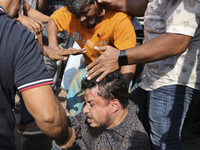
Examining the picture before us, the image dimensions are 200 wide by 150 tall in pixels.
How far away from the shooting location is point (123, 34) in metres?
2.04

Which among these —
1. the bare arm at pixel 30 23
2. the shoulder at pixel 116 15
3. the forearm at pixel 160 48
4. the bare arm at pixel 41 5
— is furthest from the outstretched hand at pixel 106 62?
the bare arm at pixel 41 5

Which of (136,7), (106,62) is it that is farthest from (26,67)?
(136,7)

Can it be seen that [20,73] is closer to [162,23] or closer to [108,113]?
[108,113]

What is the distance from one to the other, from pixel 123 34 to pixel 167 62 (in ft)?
1.84

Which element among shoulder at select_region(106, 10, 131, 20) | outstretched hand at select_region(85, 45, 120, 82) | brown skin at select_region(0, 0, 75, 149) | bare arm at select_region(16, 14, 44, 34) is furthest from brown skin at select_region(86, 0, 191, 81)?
bare arm at select_region(16, 14, 44, 34)

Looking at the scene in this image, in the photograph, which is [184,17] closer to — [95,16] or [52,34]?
[95,16]

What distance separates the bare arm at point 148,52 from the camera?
144 cm

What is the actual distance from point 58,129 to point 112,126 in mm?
587

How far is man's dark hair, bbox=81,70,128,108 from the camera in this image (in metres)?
1.75

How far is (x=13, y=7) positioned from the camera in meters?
1.73

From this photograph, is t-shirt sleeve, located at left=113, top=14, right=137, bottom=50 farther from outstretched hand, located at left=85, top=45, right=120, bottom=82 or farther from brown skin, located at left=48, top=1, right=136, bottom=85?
outstretched hand, located at left=85, top=45, right=120, bottom=82

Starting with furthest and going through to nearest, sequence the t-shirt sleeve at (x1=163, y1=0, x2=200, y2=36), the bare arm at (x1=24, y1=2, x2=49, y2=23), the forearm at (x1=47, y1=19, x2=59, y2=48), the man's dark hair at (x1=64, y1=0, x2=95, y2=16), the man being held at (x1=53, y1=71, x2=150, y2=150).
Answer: the bare arm at (x1=24, y1=2, x2=49, y2=23) < the forearm at (x1=47, y1=19, x2=59, y2=48) < the man's dark hair at (x1=64, y1=0, x2=95, y2=16) < the man being held at (x1=53, y1=71, x2=150, y2=150) < the t-shirt sleeve at (x1=163, y1=0, x2=200, y2=36)

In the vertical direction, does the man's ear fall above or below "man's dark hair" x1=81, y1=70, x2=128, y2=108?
below

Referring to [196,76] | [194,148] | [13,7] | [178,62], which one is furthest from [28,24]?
[194,148]
